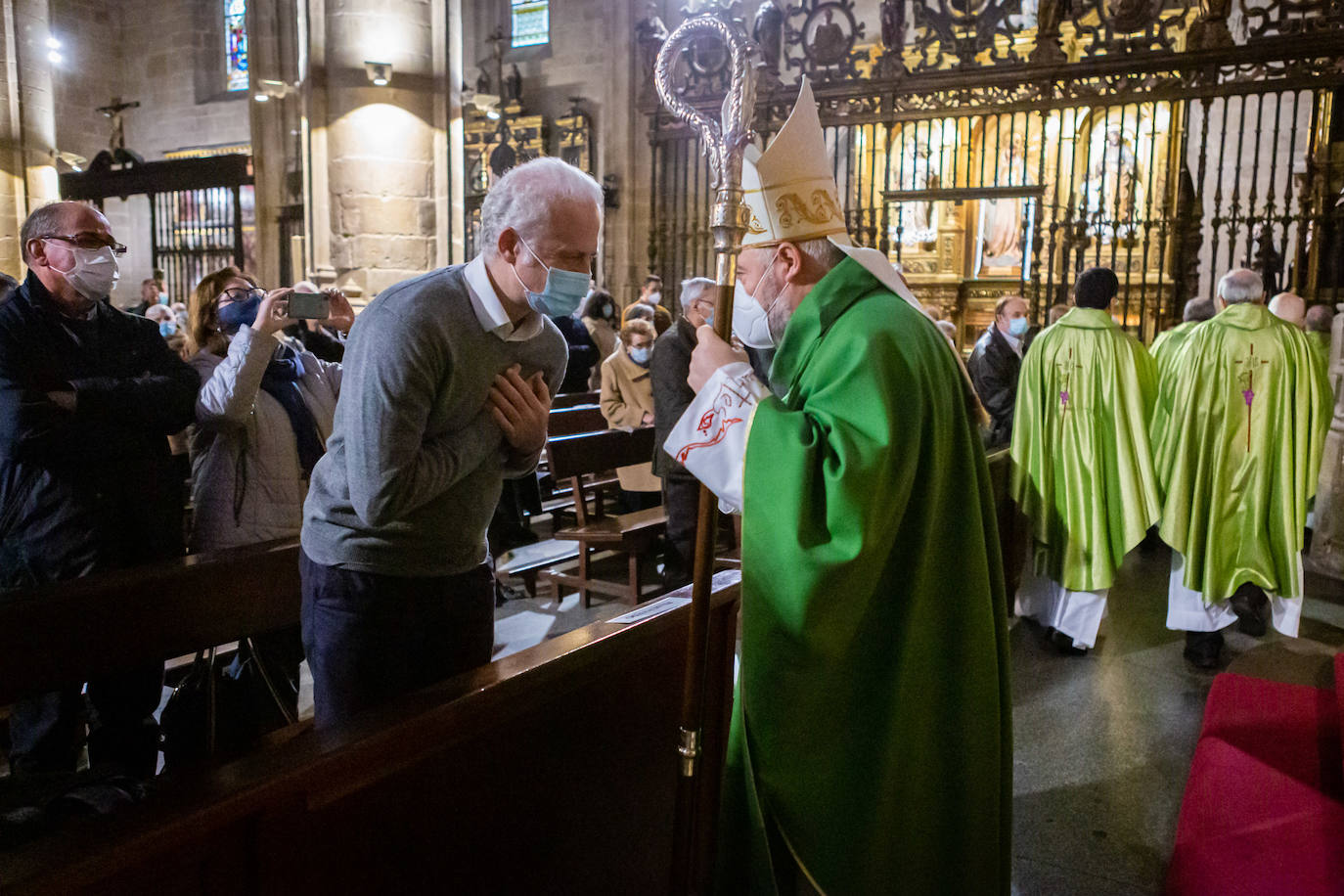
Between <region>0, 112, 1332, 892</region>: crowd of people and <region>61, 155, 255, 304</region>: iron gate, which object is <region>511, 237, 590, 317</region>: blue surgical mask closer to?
<region>0, 112, 1332, 892</region>: crowd of people

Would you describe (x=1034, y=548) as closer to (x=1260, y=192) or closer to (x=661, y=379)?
(x=661, y=379)

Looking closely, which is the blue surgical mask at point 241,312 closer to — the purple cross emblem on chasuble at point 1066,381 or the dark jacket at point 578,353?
the purple cross emblem on chasuble at point 1066,381

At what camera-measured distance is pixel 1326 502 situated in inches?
236

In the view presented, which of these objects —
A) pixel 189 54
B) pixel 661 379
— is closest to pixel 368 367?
pixel 661 379

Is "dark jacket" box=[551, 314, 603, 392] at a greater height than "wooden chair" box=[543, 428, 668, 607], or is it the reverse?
"dark jacket" box=[551, 314, 603, 392]

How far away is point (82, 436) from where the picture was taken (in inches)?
108

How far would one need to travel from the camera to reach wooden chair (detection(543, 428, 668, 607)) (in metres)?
5.05

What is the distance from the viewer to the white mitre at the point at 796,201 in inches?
70.9

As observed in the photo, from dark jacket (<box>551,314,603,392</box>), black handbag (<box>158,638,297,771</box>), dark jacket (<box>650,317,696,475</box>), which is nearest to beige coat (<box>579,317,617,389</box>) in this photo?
dark jacket (<box>551,314,603,392</box>)

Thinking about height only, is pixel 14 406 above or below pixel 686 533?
above

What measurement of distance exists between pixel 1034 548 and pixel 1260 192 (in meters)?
9.31

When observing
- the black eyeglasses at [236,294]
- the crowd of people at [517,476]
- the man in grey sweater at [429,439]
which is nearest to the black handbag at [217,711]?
the crowd of people at [517,476]

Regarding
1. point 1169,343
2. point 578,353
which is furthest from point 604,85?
point 1169,343

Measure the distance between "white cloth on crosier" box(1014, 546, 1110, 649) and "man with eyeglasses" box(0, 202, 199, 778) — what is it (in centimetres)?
381
